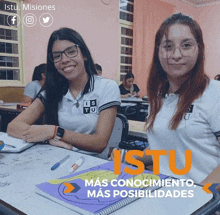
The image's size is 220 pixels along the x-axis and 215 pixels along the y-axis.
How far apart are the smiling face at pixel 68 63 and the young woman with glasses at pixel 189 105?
61 cm

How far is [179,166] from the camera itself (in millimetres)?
1099

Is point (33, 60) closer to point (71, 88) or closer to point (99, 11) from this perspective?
point (99, 11)

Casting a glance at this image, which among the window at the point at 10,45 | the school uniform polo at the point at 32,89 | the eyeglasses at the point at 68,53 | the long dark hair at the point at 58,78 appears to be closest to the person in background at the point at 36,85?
the school uniform polo at the point at 32,89

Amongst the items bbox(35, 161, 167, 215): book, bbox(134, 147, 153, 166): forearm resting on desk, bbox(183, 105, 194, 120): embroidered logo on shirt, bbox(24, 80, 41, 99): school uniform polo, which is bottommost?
bbox(134, 147, 153, 166): forearm resting on desk

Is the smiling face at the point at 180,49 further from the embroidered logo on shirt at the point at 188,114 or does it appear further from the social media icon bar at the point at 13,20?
the social media icon bar at the point at 13,20

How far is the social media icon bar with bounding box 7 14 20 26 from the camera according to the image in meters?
4.59

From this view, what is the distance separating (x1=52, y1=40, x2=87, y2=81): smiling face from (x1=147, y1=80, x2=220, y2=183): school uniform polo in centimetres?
73

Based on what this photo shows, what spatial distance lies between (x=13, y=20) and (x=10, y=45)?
0.45 metres

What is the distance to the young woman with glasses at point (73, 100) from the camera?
4.79 ft

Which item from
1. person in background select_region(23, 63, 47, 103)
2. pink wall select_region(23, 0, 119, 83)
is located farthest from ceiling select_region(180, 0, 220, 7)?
person in background select_region(23, 63, 47, 103)

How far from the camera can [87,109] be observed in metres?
1.59

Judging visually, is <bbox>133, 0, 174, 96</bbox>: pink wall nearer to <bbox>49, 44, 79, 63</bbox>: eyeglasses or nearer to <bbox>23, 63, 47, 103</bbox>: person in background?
<bbox>23, 63, 47, 103</bbox>: person in background

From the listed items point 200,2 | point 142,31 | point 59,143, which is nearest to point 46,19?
point 142,31

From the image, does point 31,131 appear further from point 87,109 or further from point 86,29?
point 86,29
